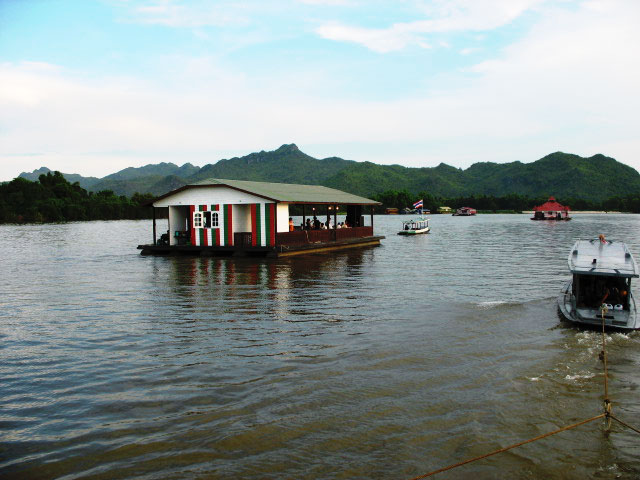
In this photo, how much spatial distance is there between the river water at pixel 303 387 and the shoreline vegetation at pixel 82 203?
96.4 meters

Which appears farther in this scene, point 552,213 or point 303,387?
point 552,213

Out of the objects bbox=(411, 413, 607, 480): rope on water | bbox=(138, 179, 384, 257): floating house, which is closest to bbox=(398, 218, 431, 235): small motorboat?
bbox=(138, 179, 384, 257): floating house

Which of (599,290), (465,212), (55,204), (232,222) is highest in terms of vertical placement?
(55,204)

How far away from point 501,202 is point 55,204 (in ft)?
484

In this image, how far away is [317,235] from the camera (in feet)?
119

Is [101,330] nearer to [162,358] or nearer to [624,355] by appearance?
[162,358]

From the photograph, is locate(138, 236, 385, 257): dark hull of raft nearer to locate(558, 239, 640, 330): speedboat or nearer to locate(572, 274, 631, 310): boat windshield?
locate(558, 239, 640, 330): speedboat

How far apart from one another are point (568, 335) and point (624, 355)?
1.72 m

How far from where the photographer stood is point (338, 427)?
7.52 m

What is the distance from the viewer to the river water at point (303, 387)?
21.9 feet

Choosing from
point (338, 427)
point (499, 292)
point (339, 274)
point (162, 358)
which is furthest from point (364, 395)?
point (339, 274)

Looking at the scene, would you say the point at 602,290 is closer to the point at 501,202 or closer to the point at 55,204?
the point at 55,204

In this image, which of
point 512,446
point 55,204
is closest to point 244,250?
point 512,446

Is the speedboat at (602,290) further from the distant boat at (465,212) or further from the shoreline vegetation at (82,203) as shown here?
the distant boat at (465,212)
